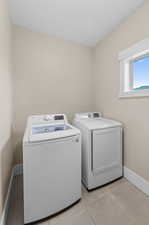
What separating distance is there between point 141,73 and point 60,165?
1705 millimetres

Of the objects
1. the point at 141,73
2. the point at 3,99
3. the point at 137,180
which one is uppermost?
the point at 141,73

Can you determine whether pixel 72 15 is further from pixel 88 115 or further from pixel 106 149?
pixel 106 149

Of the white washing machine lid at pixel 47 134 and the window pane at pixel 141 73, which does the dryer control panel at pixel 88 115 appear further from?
the window pane at pixel 141 73

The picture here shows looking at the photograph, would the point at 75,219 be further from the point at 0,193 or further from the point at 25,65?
the point at 25,65

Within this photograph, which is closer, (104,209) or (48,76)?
(104,209)

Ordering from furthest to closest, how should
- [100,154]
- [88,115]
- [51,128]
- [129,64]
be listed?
1. [88,115]
2. [129,64]
3. [51,128]
4. [100,154]

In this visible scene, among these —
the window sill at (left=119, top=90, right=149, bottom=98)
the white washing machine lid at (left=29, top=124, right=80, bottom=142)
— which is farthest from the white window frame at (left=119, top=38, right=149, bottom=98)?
the white washing machine lid at (left=29, top=124, right=80, bottom=142)

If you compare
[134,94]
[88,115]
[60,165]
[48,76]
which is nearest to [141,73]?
[134,94]

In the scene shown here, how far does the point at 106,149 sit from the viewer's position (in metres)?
1.53

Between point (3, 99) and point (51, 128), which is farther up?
point (3, 99)

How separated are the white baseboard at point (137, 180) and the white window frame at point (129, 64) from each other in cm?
115

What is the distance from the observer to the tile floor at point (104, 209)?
1.10 metres

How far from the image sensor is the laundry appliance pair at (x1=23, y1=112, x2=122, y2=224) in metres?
1.03

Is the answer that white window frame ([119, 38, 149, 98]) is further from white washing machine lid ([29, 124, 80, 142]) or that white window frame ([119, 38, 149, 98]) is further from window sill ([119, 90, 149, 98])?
white washing machine lid ([29, 124, 80, 142])
